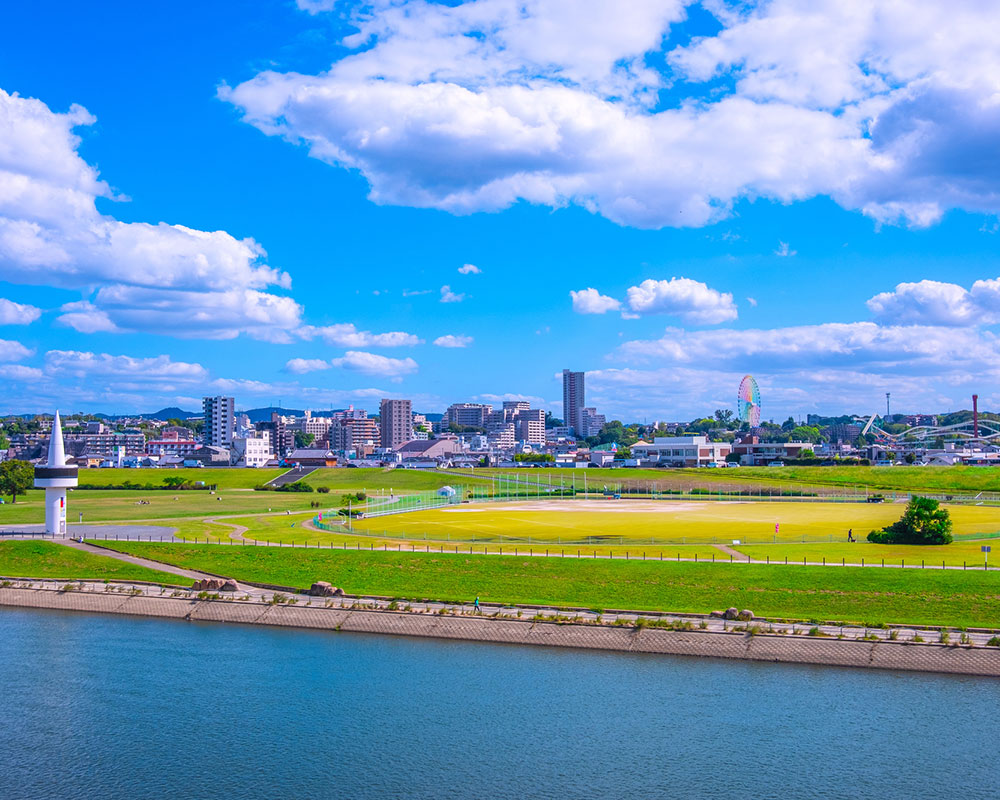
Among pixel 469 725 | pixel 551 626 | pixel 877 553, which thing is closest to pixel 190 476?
pixel 877 553

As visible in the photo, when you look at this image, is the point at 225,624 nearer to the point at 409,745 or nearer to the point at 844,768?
the point at 409,745

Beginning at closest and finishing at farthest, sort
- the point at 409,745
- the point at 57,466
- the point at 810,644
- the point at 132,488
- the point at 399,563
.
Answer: the point at 409,745
the point at 810,644
the point at 399,563
the point at 57,466
the point at 132,488

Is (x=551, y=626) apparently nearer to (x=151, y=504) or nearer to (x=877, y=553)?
(x=877, y=553)

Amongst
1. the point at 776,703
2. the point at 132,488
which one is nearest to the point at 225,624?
the point at 776,703

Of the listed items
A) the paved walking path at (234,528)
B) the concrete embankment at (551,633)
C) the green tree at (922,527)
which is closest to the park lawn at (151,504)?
the paved walking path at (234,528)

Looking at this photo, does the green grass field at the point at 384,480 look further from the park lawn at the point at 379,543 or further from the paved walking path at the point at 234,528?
the park lawn at the point at 379,543

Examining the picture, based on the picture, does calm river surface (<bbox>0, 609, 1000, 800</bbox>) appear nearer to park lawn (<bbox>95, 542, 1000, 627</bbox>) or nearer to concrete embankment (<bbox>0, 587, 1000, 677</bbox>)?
concrete embankment (<bbox>0, 587, 1000, 677</bbox>)
